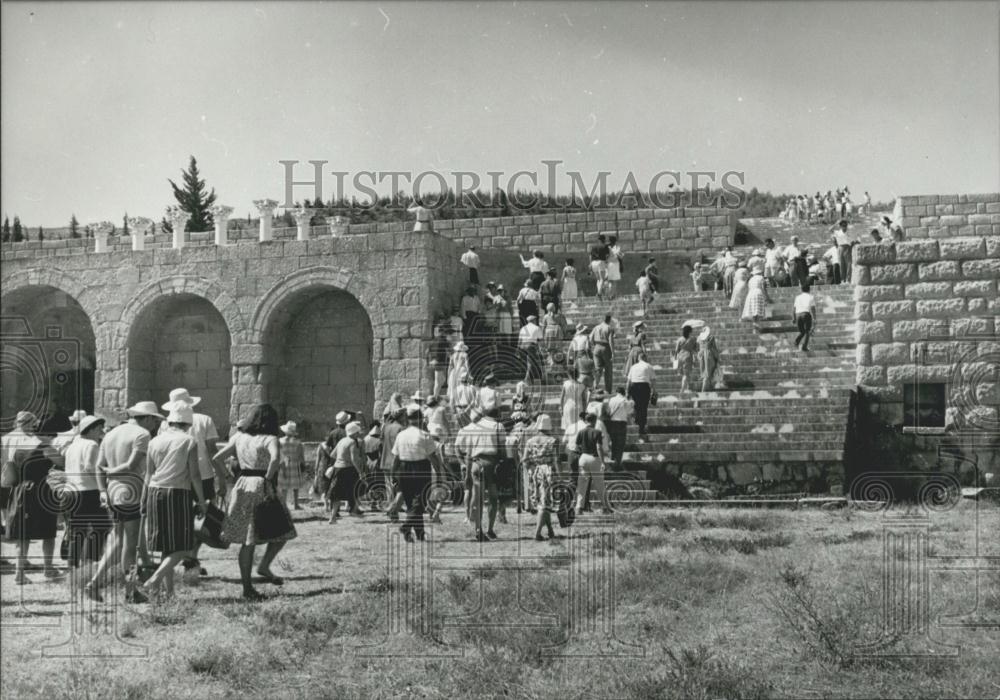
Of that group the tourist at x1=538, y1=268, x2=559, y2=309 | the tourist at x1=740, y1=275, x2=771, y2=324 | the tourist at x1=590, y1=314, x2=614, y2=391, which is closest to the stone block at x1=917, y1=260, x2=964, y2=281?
the tourist at x1=740, y1=275, x2=771, y2=324

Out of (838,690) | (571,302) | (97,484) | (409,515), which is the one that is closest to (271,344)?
(571,302)

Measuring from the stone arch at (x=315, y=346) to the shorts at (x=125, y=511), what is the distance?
34.5 ft

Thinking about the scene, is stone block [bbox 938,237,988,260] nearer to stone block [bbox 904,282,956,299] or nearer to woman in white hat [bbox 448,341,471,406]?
stone block [bbox 904,282,956,299]

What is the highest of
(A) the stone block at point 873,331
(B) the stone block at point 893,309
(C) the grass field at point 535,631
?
(B) the stone block at point 893,309

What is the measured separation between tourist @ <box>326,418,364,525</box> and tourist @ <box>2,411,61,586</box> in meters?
4.13

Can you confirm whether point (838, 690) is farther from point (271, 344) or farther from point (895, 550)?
point (271, 344)

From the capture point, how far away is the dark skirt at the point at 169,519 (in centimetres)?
821

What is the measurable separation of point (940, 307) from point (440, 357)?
8.05 meters

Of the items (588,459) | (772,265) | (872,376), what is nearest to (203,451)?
(588,459)

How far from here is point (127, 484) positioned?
343 inches

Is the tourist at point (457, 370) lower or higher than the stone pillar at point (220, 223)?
lower

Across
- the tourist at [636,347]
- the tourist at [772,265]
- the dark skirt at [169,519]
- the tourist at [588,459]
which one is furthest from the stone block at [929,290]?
the dark skirt at [169,519]

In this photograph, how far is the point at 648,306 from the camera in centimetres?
1961

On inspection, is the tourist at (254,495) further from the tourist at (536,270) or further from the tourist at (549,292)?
the tourist at (536,270)
